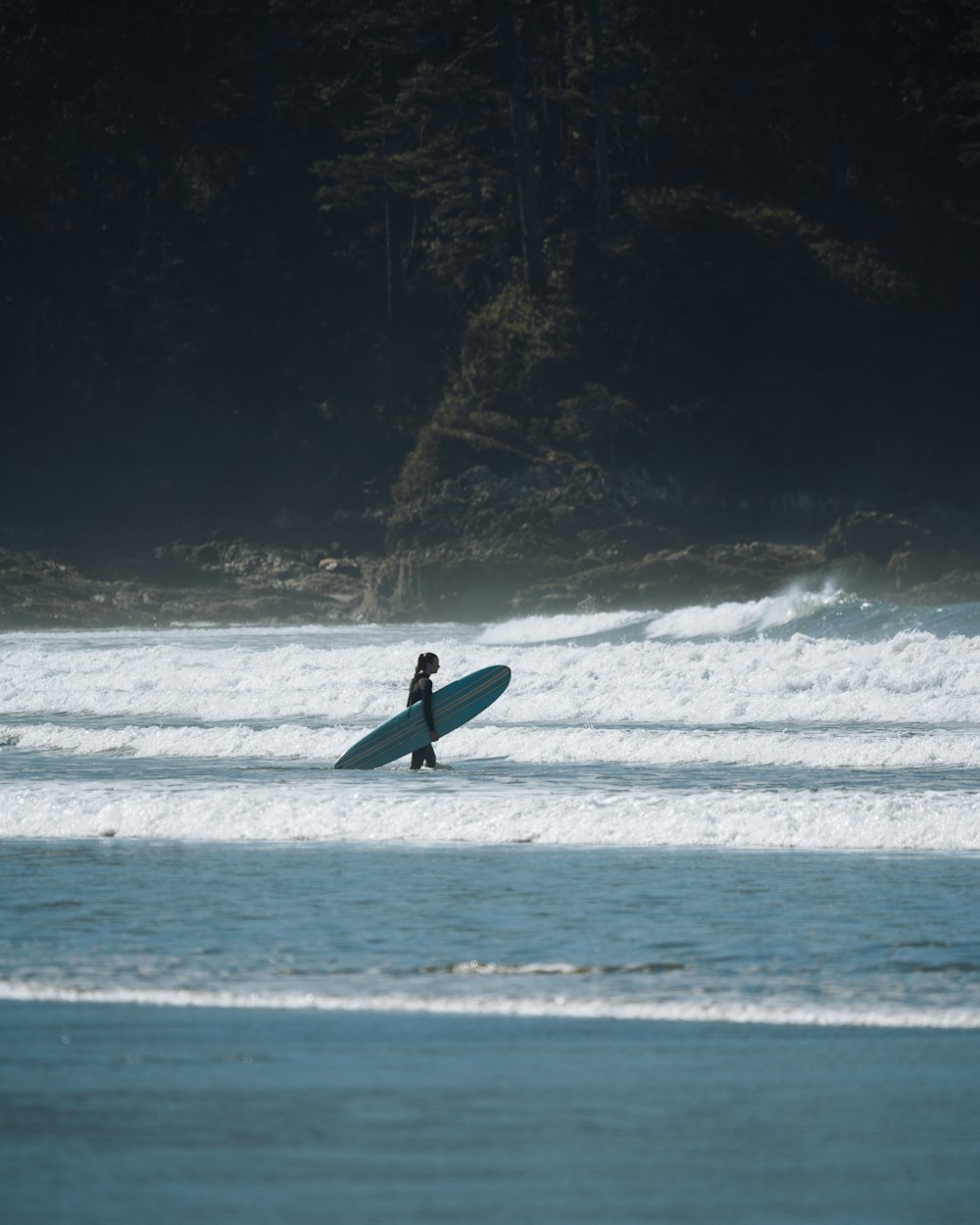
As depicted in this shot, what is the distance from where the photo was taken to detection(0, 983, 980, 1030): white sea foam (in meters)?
6.74

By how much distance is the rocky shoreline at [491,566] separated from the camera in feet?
175

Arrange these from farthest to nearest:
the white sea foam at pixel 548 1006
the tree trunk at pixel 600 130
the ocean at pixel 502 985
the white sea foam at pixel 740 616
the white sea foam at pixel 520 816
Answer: the tree trunk at pixel 600 130 < the white sea foam at pixel 740 616 < the white sea foam at pixel 520 816 < the white sea foam at pixel 548 1006 < the ocean at pixel 502 985

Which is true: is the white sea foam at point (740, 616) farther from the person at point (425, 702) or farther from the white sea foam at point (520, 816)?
the white sea foam at point (520, 816)

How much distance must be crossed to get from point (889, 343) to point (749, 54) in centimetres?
1264

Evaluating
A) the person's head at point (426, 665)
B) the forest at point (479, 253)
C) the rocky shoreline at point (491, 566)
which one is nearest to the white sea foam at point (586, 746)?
the person's head at point (426, 665)

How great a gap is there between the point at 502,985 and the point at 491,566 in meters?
48.2

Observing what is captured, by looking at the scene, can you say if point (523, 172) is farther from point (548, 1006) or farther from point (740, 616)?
point (548, 1006)

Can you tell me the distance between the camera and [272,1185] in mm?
4949

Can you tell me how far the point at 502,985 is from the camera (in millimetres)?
7332

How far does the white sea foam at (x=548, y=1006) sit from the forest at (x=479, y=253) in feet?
167

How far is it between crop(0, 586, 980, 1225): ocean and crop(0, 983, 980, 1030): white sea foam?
0.02 m

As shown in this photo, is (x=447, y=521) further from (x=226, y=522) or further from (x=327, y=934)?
(x=327, y=934)

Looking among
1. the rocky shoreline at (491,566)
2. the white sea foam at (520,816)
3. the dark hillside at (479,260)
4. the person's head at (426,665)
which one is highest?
the dark hillside at (479,260)

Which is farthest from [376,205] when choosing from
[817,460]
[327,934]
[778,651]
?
[327,934]
